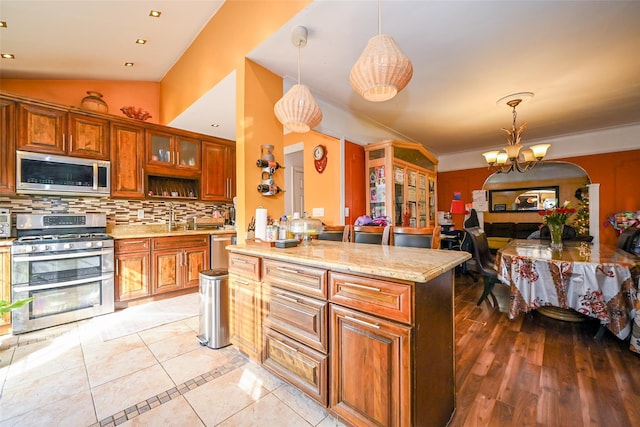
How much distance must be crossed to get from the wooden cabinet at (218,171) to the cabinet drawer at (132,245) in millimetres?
1122

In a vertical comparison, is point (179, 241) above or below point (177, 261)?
above

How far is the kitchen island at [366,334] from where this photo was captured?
3.66 ft

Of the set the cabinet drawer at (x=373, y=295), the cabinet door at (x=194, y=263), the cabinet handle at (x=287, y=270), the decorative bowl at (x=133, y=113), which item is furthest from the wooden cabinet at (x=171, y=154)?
the cabinet drawer at (x=373, y=295)

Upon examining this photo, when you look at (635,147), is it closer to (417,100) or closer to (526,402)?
(417,100)

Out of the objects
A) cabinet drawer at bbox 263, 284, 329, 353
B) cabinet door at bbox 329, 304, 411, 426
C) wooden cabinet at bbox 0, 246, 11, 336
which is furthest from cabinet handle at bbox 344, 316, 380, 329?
wooden cabinet at bbox 0, 246, 11, 336

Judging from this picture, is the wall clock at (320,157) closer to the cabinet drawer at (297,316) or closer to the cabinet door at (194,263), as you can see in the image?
the cabinet door at (194,263)

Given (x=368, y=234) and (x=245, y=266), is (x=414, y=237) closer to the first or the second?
(x=368, y=234)

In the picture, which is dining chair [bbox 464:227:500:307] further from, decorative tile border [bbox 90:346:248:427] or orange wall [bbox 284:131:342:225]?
decorative tile border [bbox 90:346:248:427]

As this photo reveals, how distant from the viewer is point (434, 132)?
4922mm

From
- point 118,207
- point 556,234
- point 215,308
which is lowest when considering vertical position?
point 215,308

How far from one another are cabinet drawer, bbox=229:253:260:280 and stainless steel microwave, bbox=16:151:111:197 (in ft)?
7.69

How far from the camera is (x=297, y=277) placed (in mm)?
1545

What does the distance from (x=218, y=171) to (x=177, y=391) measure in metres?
3.25

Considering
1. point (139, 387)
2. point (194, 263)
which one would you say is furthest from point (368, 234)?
A: point (194, 263)
